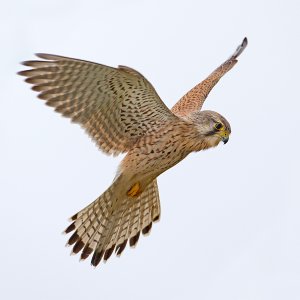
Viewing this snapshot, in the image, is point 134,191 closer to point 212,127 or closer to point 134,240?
point 134,240

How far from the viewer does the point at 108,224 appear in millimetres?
13391

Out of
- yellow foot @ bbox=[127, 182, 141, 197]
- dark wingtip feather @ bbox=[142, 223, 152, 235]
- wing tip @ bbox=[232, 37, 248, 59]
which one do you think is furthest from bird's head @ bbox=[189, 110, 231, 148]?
wing tip @ bbox=[232, 37, 248, 59]

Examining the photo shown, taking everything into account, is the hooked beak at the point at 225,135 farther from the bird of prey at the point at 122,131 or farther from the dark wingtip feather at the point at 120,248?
the dark wingtip feather at the point at 120,248

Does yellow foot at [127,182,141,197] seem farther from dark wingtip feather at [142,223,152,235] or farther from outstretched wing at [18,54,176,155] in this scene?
dark wingtip feather at [142,223,152,235]

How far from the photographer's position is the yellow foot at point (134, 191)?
42.2 feet

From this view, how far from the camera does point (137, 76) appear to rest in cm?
1184

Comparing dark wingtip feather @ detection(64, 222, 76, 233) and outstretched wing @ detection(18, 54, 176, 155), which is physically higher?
outstretched wing @ detection(18, 54, 176, 155)

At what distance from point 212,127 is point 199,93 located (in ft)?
6.12

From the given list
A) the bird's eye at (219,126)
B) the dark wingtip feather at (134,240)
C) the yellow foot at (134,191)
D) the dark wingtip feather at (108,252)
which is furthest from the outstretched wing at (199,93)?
the dark wingtip feather at (108,252)

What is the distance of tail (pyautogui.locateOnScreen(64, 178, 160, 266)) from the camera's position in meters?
13.2

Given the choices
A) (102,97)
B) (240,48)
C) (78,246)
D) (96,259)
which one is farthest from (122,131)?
(240,48)

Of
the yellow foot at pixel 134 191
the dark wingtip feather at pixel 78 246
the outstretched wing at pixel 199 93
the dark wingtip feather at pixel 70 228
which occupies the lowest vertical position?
the dark wingtip feather at pixel 78 246

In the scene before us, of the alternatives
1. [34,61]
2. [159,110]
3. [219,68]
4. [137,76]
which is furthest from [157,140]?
[219,68]

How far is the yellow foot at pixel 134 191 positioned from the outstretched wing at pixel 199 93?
1.33 metres
